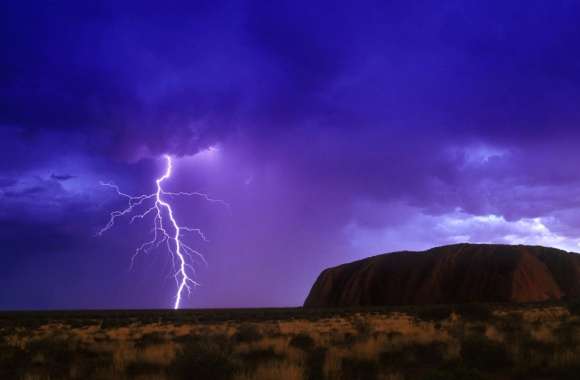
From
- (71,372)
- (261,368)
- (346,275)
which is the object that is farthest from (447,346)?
(346,275)

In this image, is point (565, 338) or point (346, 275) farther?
point (346, 275)

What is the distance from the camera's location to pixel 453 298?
75.4 meters

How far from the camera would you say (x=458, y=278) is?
255ft

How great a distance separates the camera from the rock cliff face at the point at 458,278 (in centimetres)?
7156

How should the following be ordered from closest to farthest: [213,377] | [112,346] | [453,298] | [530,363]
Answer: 1. [213,377]
2. [530,363]
3. [112,346]
4. [453,298]

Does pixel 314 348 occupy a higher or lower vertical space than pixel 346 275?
lower

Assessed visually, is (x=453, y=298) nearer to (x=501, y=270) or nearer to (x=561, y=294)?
(x=501, y=270)

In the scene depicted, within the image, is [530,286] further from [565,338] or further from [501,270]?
[565,338]

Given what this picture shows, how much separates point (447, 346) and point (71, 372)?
383 inches

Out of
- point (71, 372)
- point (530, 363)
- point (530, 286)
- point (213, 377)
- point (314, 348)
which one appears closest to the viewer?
point (213, 377)

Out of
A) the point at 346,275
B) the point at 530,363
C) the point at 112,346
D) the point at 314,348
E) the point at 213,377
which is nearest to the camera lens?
the point at 213,377

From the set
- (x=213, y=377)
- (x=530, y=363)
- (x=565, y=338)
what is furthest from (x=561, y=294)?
(x=213, y=377)

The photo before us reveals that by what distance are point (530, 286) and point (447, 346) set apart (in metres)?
65.2

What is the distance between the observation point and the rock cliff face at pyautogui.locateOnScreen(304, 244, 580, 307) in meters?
71.6
